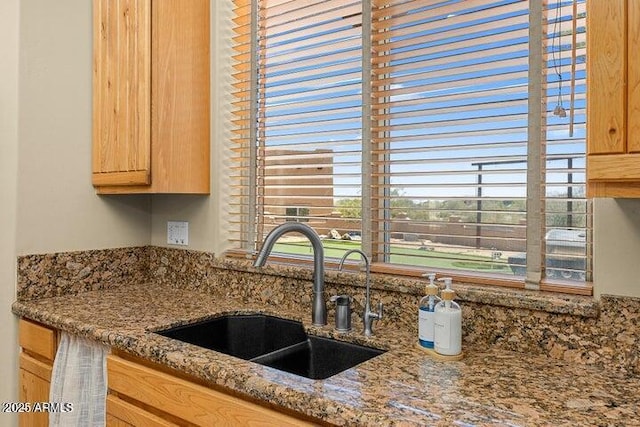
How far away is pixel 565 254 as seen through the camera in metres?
1.42

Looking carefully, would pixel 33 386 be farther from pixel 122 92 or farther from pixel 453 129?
pixel 453 129

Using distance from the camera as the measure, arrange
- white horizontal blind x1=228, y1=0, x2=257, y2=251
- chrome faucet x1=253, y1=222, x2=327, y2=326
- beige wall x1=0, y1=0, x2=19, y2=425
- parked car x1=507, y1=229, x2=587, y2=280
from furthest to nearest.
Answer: white horizontal blind x1=228, y1=0, x2=257, y2=251 < beige wall x1=0, y1=0, x2=19, y2=425 < chrome faucet x1=253, y1=222, x2=327, y2=326 < parked car x1=507, y1=229, x2=587, y2=280

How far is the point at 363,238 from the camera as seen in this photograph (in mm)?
1792

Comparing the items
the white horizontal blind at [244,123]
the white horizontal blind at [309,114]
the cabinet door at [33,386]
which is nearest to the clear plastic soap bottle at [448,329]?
the white horizontal blind at [309,114]

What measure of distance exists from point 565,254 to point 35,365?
6.46 feet

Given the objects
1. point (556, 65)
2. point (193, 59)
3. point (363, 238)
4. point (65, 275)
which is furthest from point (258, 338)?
point (556, 65)

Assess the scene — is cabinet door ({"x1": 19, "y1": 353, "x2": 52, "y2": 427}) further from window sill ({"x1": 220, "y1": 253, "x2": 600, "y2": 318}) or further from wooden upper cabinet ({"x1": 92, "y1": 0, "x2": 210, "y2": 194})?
window sill ({"x1": 220, "y1": 253, "x2": 600, "y2": 318})

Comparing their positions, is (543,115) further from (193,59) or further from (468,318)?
(193,59)

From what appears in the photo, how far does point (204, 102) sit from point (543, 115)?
4.68 feet

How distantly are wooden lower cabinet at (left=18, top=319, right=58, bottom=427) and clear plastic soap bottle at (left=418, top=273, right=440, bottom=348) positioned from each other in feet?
4.48

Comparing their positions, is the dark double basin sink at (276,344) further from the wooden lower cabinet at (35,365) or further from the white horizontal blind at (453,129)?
the wooden lower cabinet at (35,365)

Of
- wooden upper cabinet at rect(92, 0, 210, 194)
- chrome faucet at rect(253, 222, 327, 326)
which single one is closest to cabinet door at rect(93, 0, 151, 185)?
wooden upper cabinet at rect(92, 0, 210, 194)

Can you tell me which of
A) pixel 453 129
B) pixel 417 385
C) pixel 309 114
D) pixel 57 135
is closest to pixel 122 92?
pixel 57 135

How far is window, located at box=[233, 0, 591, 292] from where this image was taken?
55.8 inches
